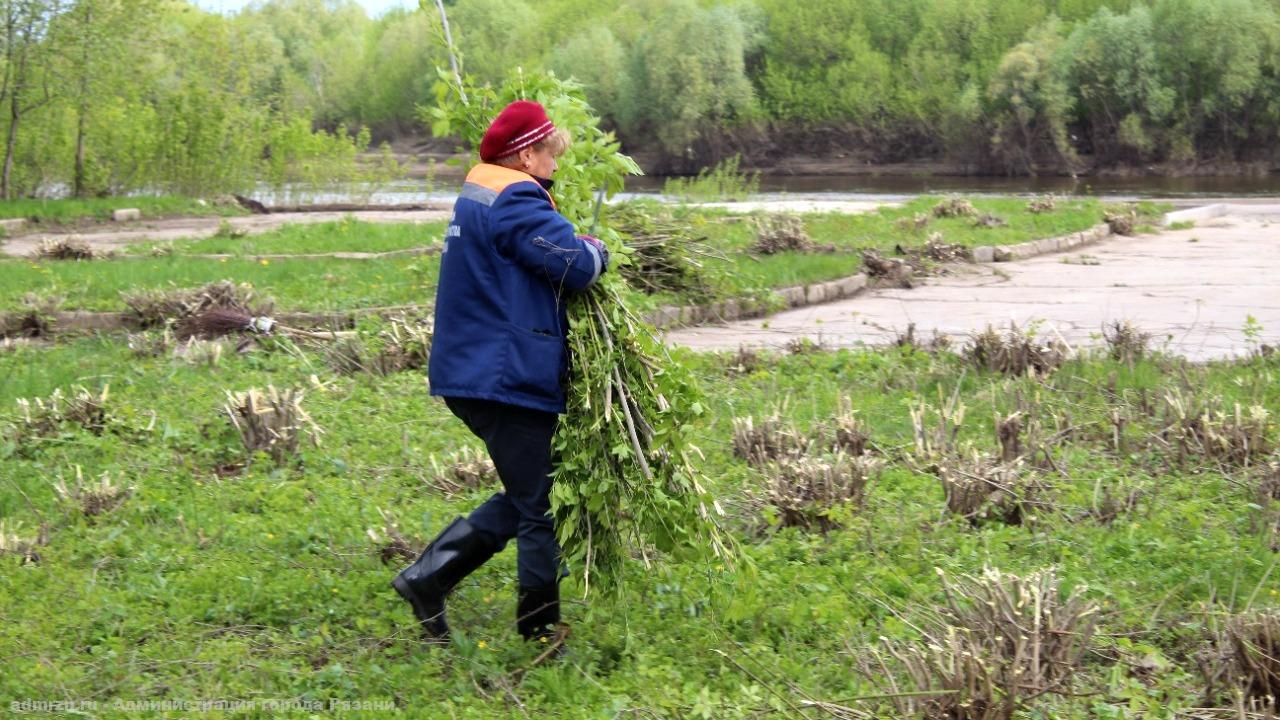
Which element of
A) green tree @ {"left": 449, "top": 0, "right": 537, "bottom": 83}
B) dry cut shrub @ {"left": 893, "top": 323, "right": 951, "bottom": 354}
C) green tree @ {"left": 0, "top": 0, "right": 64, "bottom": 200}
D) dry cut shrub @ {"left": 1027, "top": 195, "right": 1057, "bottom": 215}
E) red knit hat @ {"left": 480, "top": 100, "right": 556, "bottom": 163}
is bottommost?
dry cut shrub @ {"left": 893, "top": 323, "right": 951, "bottom": 354}

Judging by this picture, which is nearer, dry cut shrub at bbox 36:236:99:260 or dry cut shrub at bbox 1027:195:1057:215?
dry cut shrub at bbox 36:236:99:260

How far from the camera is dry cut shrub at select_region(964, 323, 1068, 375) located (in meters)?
8.52

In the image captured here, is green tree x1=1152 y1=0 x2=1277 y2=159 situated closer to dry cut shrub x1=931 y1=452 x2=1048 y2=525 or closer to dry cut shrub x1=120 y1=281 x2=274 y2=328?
dry cut shrub x1=120 y1=281 x2=274 y2=328

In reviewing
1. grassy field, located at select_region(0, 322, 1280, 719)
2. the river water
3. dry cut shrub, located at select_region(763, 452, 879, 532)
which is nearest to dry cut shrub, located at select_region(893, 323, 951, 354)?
grassy field, located at select_region(0, 322, 1280, 719)

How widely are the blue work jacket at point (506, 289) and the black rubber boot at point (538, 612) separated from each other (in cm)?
64

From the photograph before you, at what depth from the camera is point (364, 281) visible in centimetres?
1273

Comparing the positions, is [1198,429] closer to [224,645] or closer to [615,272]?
[615,272]

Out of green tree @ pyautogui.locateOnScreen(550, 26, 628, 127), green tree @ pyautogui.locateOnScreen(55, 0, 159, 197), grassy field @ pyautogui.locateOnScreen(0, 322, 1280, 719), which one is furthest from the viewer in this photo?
green tree @ pyautogui.locateOnScreen(550, 26, 628, 127)

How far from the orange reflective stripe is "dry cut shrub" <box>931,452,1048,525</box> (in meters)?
2.46

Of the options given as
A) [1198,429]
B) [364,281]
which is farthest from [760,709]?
[364,281]

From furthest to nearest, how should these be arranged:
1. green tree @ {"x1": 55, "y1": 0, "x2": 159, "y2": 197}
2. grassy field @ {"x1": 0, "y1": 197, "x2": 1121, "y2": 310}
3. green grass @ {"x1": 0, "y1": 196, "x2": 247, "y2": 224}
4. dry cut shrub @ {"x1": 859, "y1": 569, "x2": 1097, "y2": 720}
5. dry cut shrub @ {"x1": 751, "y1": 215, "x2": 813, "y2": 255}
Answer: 1. green tree @ {"x1": 55, "y1": 0, "x2": 159, "y2": 197}
2. green grass @ {"x1": 0, "y1": 196, "x2": 247, "y2": 224}
3. dry cut shrub @ {"x1": 751, "y1": 215, "x2": 813, "y2": 255}
4. grassy field @ {"x1": 0, "y1": 197, "x2": 1121, "y2": 310}
5. dry cut shrub @ {"x1": 859, "y1": 569, "x2": 1097, "y2": 720}

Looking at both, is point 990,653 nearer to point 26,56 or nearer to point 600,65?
point 26,56

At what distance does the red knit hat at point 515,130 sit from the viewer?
14.3 ft

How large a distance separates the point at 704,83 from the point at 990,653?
2473 inches
